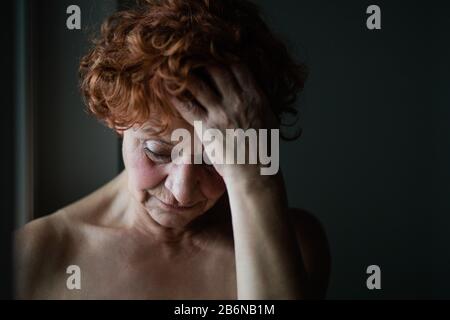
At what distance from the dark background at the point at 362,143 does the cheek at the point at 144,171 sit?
17 cm

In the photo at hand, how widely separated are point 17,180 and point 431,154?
0.75 m

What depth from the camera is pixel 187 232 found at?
0.98 meters

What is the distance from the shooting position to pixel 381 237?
102 cm

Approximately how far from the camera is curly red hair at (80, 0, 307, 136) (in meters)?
0.73

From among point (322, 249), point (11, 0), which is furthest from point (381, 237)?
point (11, 0)

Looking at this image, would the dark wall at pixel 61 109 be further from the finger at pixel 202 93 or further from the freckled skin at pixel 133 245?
the finger at pixel 202 93

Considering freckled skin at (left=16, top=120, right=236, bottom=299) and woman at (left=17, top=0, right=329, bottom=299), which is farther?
freckled skin at (left=16, top=120, right=236, bottom=299)

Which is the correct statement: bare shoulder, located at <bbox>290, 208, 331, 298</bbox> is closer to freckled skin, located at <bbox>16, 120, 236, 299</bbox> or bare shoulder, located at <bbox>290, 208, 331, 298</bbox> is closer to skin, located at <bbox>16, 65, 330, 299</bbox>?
skin, located at <bbox>16, 65, 330, 299</bbox>

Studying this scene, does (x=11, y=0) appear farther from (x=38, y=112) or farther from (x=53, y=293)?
(x=53, y=293)

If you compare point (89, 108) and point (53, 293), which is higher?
point (89, 108)

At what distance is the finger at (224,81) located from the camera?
2.41 ft

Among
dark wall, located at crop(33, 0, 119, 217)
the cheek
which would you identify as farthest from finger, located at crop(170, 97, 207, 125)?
dark wall, located at crop(33, 0, 119, 217)
